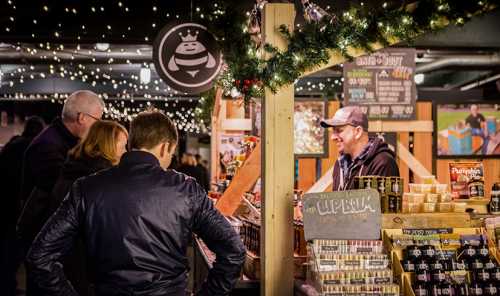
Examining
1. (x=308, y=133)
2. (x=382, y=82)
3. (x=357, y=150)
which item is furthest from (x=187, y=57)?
(x=308, y=133)

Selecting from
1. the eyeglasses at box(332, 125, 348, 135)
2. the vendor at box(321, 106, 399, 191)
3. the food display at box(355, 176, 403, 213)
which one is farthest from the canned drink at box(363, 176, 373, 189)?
the eyeglasses at box(332, 125, 348, 135)

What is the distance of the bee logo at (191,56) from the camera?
17.8 feet

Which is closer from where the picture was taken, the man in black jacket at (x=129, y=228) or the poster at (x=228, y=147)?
the man in black jacket at (x=129, y=228)

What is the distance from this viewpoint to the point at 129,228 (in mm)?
2764

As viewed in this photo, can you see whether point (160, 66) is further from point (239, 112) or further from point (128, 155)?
point (239, 112)

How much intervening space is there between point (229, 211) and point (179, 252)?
2.55m

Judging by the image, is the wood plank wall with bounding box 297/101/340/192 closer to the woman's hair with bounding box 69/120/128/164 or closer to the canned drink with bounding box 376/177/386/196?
the canned drink with bounding box 376/177/386/196

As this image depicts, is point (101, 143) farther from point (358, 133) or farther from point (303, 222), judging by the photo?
point (358, 133)

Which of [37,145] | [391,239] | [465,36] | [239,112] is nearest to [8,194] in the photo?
[37,145]

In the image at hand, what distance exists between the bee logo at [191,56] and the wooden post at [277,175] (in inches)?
53.8

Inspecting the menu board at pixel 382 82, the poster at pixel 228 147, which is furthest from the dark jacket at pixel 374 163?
the menu board at pixel 382 82

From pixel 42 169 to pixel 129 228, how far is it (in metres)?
2.40

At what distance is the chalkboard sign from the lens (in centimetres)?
378

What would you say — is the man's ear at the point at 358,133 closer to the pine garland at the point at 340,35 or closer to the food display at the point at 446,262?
the pine garland at the point at 340,35
